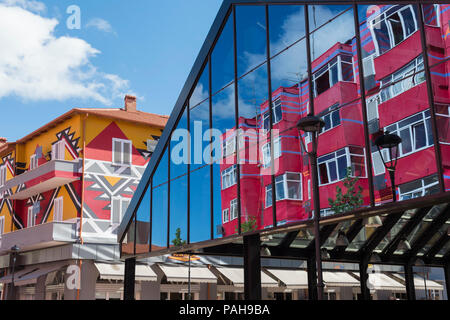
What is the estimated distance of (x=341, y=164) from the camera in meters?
11.7

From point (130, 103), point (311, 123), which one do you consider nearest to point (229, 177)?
point (311, 123)

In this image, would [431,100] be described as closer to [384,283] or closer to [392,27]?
[392,27]

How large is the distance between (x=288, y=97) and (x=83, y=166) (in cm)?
2208

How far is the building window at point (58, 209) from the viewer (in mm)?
34006

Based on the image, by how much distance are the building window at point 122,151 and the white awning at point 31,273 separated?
7221mm

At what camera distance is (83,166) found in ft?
109

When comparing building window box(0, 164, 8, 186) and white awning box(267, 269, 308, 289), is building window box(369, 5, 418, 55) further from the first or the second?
building window box(0, 164, 8, 186)

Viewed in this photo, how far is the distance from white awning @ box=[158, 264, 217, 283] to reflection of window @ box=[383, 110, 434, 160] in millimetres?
21519

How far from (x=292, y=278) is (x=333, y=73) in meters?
20.8

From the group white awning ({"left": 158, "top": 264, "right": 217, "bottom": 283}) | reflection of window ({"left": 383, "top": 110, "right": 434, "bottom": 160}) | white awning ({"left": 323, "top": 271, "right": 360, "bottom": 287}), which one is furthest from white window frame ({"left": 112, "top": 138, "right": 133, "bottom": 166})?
reflection of window ({"left": 383, "top": 110, "right": 434, "bottom": 160})

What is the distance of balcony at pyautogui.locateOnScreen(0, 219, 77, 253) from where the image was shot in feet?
103

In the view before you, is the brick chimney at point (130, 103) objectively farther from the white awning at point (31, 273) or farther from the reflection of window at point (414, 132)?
the reflection of window at point (414, 132)
